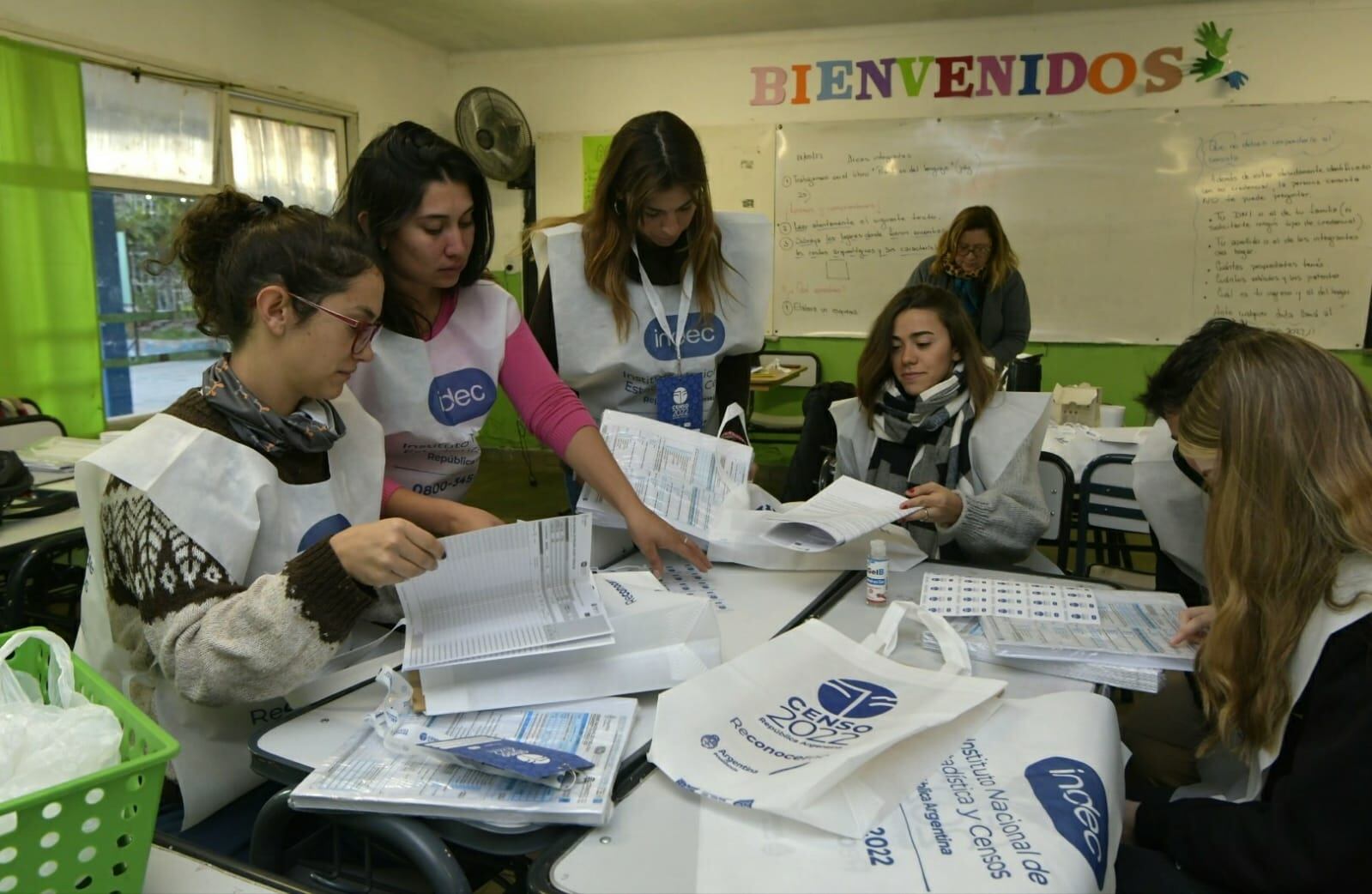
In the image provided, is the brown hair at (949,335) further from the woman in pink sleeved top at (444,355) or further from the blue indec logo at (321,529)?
the blue indec logo at (321,529)

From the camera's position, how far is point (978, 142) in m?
4.85

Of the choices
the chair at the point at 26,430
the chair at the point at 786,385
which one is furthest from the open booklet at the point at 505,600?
the chair at the point at 786,385

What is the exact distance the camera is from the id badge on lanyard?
1.91 metres

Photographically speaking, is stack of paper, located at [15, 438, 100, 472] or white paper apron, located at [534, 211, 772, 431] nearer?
white paper apron, located at [534, 211, 772, 431]

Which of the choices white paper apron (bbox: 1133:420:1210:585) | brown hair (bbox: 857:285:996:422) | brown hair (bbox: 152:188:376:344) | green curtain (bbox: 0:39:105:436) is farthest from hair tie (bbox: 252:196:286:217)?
green curtain (bbox: 0:39:105:436)

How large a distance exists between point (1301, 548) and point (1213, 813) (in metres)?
0.31

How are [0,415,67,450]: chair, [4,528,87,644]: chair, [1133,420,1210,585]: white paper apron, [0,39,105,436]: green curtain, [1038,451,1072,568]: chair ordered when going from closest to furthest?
1. [1133,420,1210,585]: white paper apron
2. [4,528,87,644]: chair
3. [1038,451,1072,568]: chair
4. [0,415,67,450]: chair
5. [0,39,105,436]: green curtain

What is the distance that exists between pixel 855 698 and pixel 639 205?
43.9 inches

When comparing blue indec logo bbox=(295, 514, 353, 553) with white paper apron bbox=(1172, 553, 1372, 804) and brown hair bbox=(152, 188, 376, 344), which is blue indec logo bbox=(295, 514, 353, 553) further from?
white paper apron bbox=(1172, 553, 1372, 804)

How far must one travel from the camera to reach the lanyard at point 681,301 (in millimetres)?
1898

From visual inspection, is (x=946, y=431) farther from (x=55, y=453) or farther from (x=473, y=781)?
(x=55, y=453)

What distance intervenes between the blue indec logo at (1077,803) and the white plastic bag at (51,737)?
0.77m

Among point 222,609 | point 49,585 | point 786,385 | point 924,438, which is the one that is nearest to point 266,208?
point 222,609

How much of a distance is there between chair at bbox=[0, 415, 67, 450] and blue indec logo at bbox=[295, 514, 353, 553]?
6.99ft
